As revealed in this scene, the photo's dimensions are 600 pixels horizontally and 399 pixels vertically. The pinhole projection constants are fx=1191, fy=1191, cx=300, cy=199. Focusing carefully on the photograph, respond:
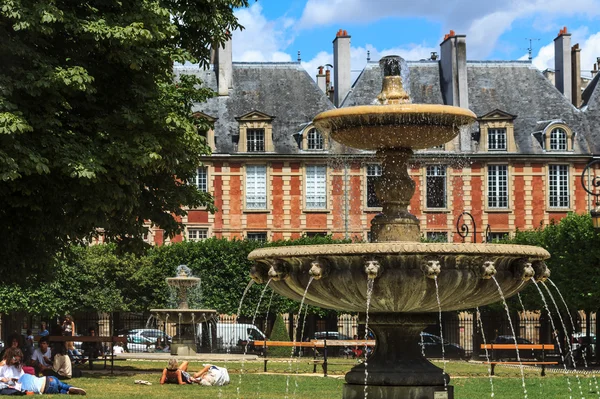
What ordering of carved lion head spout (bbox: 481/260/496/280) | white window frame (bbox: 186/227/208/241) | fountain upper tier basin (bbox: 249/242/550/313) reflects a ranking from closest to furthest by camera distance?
fountain upper tier basin (bbox: 249/242/550/313), carved lion head spout (bbox: 481/260/496/280), white window frame (bbox: 186/227/208/241)

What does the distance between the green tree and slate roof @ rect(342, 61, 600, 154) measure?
31195 millimetres

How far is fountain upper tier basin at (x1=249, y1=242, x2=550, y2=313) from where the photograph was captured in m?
10.6

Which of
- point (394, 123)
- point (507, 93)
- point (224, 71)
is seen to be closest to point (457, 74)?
point (507, 93)

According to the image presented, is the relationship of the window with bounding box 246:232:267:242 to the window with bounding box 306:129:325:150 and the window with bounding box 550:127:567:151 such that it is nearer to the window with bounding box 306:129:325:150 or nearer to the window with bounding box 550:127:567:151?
the window with bounding box 306:129:325:150

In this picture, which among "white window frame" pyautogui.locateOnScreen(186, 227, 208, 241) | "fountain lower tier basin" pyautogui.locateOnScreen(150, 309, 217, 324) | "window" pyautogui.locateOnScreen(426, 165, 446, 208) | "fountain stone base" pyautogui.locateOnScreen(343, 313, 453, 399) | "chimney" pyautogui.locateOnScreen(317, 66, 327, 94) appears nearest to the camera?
"fountain stone base" pyautogui.locateOnScreen(343, 313, 453, 399)

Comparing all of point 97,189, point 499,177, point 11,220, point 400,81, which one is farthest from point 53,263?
point 499,177

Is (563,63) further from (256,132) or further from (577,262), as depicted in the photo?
(577,262)

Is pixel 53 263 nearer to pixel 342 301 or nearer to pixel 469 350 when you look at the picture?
pixel 342 301

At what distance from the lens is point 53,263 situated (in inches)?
880

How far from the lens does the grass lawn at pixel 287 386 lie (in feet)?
64.7

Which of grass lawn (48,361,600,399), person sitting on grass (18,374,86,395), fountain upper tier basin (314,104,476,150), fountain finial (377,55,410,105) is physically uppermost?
fountain finial (377,55,410,105)

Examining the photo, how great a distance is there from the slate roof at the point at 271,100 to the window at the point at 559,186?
996 cm

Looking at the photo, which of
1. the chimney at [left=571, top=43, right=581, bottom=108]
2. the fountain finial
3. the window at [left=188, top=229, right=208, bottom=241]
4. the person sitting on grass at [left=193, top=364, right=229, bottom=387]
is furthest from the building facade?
the fountain finial

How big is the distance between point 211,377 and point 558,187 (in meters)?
32.0
